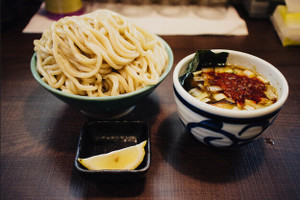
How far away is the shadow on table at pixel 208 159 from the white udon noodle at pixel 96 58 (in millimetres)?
313

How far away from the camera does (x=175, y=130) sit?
1220 millimetres

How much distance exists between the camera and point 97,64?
3.63ft

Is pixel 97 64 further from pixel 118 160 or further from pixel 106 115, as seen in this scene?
pixel 118 160

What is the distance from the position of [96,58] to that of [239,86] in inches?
25.6

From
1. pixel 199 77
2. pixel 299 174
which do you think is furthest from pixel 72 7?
pixel 299 174

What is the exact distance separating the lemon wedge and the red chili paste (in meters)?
0.43

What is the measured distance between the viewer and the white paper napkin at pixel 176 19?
6.74ft

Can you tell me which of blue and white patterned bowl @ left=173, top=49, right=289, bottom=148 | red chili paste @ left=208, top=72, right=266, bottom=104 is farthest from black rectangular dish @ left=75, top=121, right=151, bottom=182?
red chili paste @ left=208, top=72, right=266, bottom=104

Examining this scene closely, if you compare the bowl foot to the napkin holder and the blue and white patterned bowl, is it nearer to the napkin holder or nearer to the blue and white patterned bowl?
the blue and white patterned bowl

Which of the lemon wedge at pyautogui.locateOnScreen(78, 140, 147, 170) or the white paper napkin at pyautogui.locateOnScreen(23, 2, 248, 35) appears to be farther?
the white paper napkin at pyautogui.locateOnScreen(23, 2, 248, 35)

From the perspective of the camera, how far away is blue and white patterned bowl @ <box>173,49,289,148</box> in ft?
2.77

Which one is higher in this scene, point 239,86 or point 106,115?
point 239,86

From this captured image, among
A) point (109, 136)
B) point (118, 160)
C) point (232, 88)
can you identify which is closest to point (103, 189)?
point (118, 160)

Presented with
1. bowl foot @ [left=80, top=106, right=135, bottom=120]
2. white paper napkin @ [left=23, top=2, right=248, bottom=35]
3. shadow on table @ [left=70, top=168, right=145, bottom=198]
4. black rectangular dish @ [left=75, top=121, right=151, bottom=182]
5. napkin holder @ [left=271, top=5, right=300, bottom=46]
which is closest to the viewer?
shadow on table @ [left=70, top=168, right=145, bottom=198]
